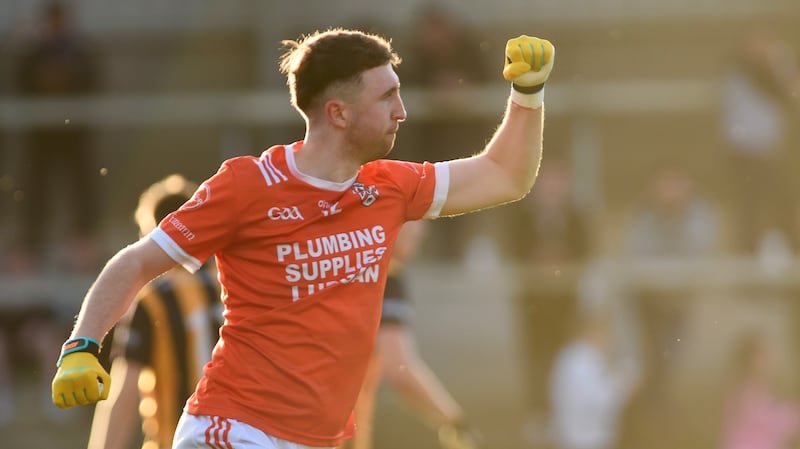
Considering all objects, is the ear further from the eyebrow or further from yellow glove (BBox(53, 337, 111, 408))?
yellow glove (BBox(53, 337, 111, 408))

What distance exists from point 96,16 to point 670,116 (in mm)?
6114

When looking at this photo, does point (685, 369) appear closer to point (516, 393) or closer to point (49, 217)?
point (516, 393)

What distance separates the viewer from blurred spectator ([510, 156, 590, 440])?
11961mm

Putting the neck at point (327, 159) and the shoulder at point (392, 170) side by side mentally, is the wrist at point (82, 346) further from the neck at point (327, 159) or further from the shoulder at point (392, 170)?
the shoulder at point (392, 170)

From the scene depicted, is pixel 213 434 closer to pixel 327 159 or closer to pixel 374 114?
pixel 327 159

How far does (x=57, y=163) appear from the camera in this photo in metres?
12.7

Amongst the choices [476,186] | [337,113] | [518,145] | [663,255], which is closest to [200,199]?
[337,113]

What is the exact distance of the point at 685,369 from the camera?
1357 centimetres

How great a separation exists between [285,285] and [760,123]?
28.2 ft

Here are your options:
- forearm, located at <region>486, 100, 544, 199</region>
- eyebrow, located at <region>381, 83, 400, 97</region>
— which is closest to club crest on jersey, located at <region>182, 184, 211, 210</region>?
eyebrow, located at <region>381, 83, 400, 97</region>

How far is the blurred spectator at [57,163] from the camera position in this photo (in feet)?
41.7

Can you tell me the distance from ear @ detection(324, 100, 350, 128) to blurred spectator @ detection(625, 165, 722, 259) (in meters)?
8.01

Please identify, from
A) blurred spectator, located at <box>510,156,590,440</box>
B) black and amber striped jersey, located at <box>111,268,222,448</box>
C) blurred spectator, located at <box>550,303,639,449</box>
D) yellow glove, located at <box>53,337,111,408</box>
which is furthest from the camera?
blurred spectator, located at <box>510,156,590,440</box>

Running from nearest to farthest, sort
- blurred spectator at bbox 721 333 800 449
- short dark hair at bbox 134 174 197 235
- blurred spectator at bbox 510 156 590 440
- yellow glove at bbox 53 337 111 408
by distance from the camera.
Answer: yellow glove at bbox 53 337 111 408 < short dark hair at bbox 134 174 197 235 < blurred spectator at bbox 721 333 800 449 < blurred spectator at bbox 510 156 590 440
